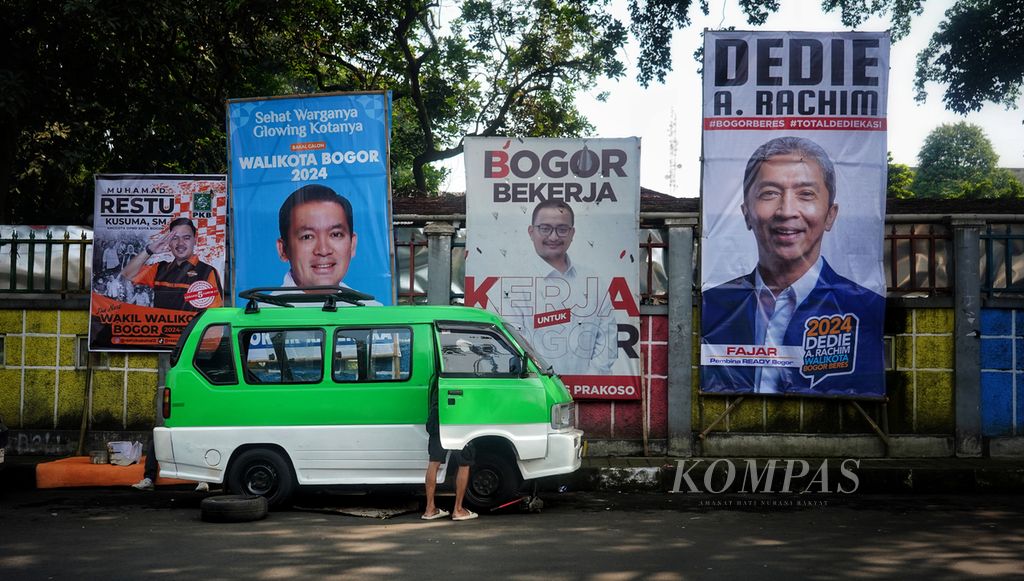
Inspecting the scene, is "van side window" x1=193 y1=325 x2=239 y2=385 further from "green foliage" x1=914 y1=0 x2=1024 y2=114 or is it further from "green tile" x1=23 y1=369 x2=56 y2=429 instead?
"green foliage" x1=914 y1=0 x2=1024 y2=114

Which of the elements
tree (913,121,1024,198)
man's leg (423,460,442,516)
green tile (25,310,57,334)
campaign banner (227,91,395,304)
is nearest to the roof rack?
campaign banner (227,91,395,304)

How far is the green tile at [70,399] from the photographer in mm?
12711

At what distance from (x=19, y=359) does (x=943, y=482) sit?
11713 millimetres

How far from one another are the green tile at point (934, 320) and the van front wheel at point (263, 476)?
7966mm

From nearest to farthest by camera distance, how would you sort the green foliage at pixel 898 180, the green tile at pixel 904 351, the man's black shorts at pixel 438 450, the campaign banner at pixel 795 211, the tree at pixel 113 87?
the man's black shorts at pixel 438 450, the campaign banner at pixel 795 211, the green tile at pixel 904 351, the tree at pixel 113 87, the green foliage at pixel 898 180

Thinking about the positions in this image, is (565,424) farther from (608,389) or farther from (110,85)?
(110,85)

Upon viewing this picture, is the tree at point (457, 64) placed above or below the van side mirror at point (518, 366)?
above

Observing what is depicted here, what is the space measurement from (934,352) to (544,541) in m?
6.87

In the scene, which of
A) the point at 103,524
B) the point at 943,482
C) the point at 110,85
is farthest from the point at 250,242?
the point at 943,482

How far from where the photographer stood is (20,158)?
21.1 m

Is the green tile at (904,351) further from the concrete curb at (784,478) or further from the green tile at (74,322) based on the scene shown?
the green tile at (74,322)

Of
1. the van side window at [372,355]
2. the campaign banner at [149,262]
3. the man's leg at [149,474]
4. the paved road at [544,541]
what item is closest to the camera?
the paved road at [544,541]

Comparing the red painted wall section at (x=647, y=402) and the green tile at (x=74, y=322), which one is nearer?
the red painted wall section at (x=647, y=402)

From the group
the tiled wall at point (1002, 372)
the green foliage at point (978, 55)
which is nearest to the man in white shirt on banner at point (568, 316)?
the tiled wall at point (1002, 372)
